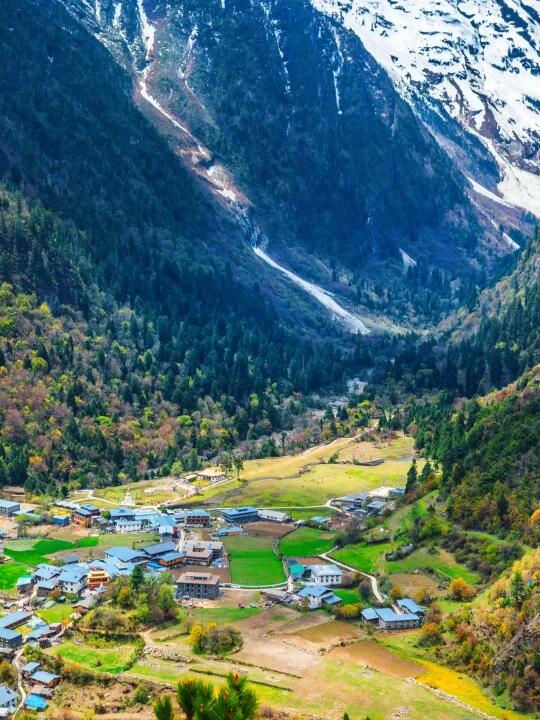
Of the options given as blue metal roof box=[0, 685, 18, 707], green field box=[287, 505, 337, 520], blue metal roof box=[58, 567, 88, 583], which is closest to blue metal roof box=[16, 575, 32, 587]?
blue metal roof box=[58, 567, 88, 583]

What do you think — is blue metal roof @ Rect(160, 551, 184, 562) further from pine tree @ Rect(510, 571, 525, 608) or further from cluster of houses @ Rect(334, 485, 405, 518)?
pine tree @ Rect(510, 571, 525, 608)

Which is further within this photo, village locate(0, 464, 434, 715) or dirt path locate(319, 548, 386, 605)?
dirt path locate(319, 548, 386, 605)

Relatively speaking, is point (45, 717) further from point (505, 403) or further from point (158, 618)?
point (505, 403)

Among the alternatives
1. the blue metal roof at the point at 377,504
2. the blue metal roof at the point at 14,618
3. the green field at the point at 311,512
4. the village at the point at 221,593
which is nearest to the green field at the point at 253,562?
the village at the point at 221,593

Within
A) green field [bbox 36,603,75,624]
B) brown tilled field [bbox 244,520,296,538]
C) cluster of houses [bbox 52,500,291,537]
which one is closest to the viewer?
green field [bbox 36,603,75,624]

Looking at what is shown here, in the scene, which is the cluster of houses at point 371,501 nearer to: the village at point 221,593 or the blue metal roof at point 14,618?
the village at point 221,593

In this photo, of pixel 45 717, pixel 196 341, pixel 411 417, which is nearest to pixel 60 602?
pixel 45 717

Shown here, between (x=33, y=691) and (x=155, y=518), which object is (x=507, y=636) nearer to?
(x=33, y=691)
